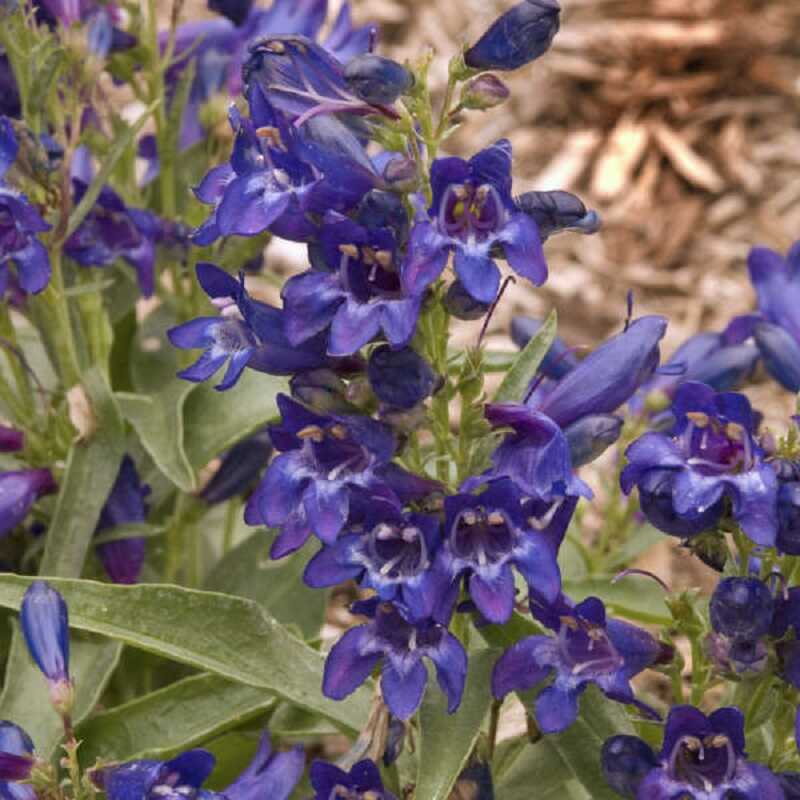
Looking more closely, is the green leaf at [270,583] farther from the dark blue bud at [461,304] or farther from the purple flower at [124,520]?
the dark blue bud at [461,304]

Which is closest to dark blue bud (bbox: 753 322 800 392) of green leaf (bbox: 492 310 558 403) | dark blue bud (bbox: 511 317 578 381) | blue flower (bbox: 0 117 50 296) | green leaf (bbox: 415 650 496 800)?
dark blue bud (bbox: 511 317 578 381)

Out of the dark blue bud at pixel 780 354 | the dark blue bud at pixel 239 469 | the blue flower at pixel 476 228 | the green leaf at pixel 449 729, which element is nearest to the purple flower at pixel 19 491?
the dark blue bud at pixel 239 469

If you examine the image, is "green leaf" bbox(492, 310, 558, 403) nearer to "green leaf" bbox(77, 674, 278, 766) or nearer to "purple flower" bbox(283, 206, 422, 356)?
"purple flower" bbox(283, 206, 422, 356)

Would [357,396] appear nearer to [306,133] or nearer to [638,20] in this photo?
[306,133]

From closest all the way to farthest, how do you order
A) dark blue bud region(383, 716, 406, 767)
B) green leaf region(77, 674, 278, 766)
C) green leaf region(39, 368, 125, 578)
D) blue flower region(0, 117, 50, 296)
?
1. dark blue bud region(383, 716, 406, 767)
2. blue flower region(0, 117, 50, 296)
3. green leaf region(77, 674, 278, 766)
4. green leaf region(39, 368, 125, 578)

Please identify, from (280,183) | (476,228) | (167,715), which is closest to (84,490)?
(167,715)

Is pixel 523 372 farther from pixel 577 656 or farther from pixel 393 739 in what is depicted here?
pixel 393 739
